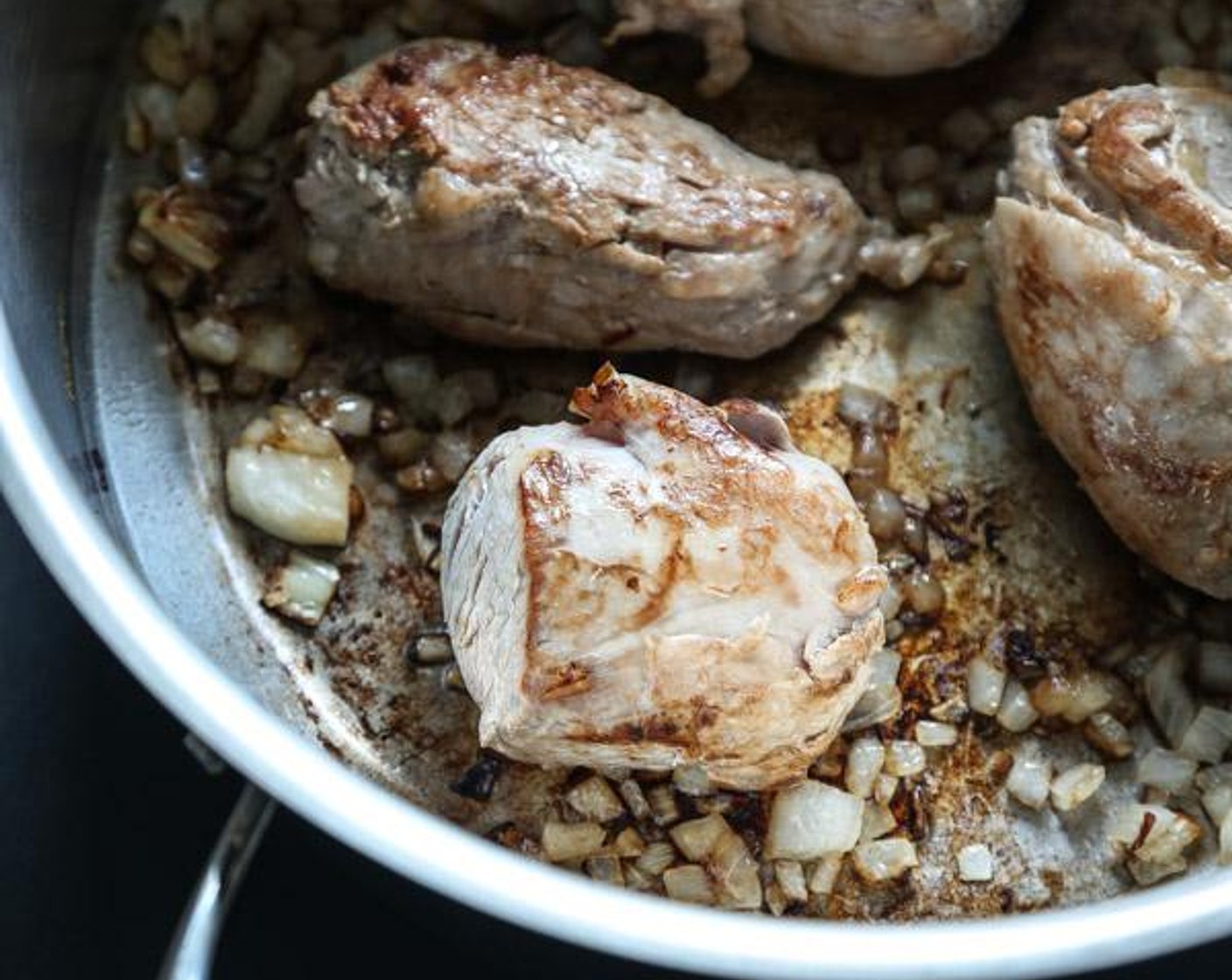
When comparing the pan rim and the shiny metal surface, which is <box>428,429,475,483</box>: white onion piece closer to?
the shiny metal surface

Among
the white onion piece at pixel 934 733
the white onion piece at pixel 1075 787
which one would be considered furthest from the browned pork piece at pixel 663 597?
the white onion piece at pixel 1075 787

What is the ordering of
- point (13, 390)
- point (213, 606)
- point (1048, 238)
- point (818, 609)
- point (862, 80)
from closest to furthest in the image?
point (13, 390) → point (818, 609) → point (1048, 238) → point (213, 606) → point (862, 80)

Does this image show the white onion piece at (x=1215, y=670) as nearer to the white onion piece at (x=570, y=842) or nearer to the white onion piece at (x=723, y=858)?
the white onion piece at (x=723, y=858)

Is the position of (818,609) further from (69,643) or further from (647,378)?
(69,643)

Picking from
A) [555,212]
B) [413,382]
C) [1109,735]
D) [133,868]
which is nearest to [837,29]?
[555,212]

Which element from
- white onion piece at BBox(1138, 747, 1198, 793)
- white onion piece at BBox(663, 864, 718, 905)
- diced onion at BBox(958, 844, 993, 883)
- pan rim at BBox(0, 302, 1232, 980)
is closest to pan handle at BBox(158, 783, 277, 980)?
pan rim at BBox(0, 302, 1232, 980)

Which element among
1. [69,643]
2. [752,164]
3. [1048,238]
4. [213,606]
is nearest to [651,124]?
[752,164]

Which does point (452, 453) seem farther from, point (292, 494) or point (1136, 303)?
point (1136, 303)
